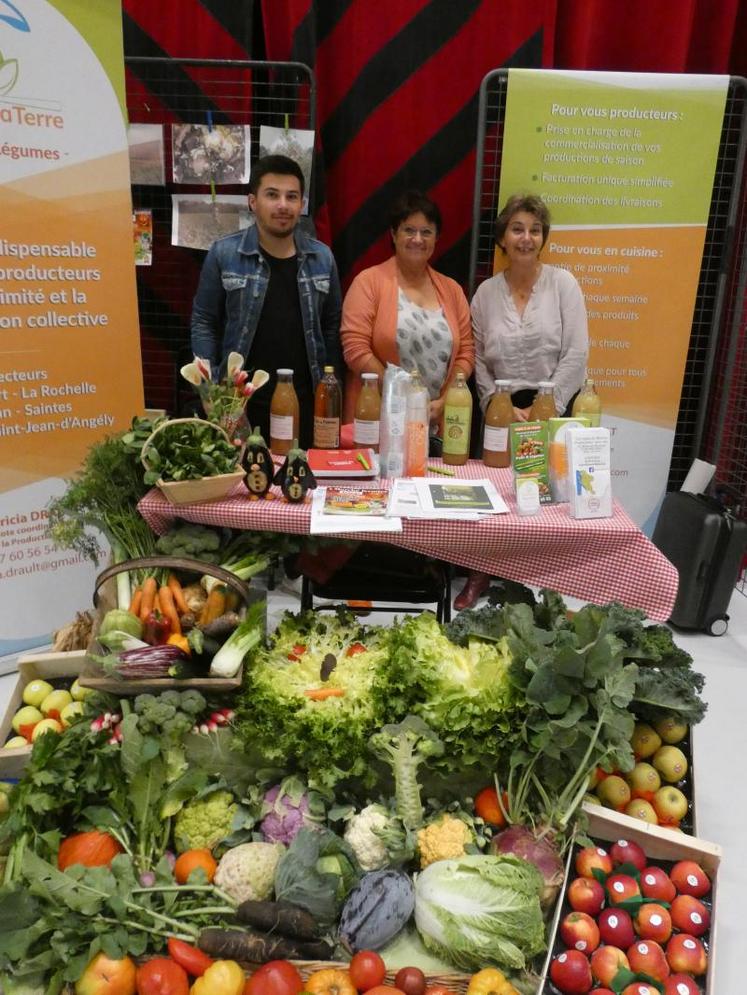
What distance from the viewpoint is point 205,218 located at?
3.75 m

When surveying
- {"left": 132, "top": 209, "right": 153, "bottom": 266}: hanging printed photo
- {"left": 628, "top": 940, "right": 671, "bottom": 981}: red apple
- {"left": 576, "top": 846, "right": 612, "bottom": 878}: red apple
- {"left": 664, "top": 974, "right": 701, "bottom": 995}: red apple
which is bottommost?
{"left": 664, "top": 974, "right": 701, "bottom": 995}: red apple

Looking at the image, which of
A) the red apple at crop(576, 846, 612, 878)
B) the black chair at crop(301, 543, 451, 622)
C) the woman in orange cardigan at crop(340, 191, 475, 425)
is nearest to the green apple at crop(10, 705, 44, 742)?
the black chair at crop(301, 543, 451, 622)

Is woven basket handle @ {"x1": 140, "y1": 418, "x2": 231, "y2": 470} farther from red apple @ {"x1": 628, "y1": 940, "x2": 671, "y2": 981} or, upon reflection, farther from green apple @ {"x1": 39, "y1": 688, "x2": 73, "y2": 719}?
red apple @ {"x1": 628, "y1": 940, "x2": 671, "y2": 981}

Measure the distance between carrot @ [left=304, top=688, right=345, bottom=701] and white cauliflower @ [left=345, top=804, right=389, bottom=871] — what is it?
12.1 inches

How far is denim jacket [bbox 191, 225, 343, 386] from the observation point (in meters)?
3.22

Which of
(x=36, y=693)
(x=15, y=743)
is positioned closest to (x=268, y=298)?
(x=36, y=693)

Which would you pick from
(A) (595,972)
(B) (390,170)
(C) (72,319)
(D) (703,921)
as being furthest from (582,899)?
(B) (390,170)

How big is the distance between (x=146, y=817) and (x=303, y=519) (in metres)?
0.87

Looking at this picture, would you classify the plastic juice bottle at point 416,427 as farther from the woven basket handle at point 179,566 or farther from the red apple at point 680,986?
the red apple at point 680,986

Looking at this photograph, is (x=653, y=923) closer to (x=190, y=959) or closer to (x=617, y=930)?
(x=617, y=930)

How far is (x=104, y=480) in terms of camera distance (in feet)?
7.91

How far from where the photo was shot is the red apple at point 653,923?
170 centimetres

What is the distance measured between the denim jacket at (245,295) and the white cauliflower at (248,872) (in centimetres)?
199

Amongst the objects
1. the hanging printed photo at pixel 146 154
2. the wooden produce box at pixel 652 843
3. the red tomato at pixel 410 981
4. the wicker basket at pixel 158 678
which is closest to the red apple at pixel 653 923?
the wooden produce box at pixel 652 843
